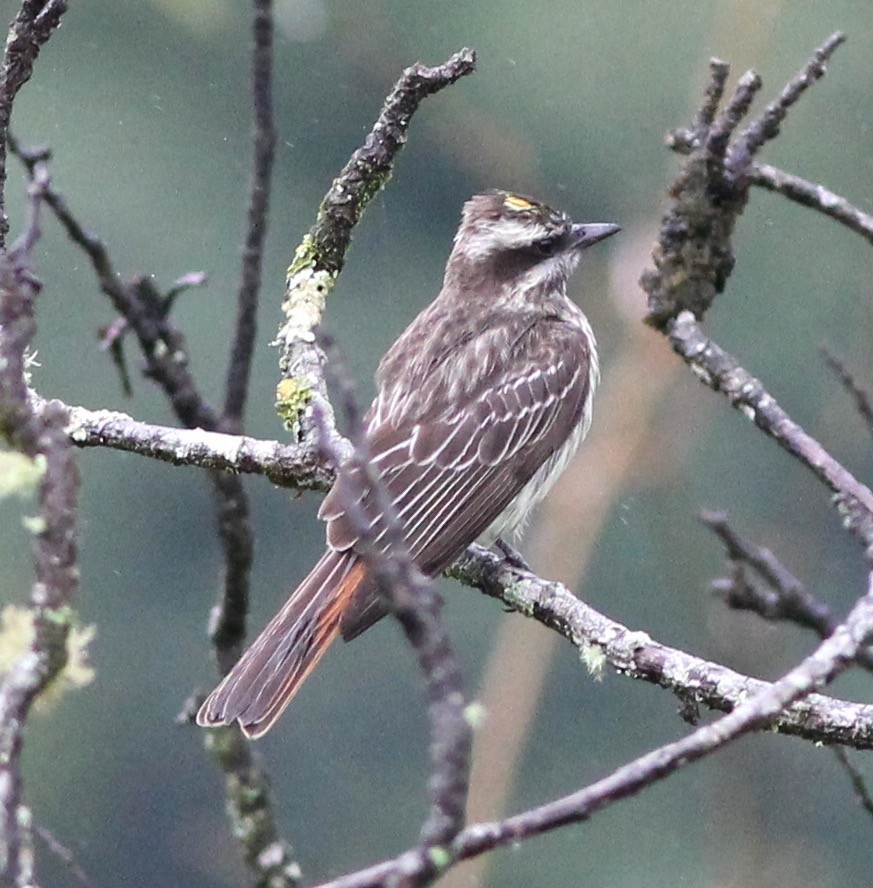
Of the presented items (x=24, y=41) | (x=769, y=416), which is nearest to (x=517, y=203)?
(x=24, y=41)

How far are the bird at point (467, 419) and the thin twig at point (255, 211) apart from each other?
0.71 meters

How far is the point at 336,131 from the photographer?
15.3 metres

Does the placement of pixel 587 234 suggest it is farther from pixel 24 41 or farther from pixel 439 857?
pixel 439 857

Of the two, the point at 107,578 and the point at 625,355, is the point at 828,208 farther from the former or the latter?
the point at 107,578

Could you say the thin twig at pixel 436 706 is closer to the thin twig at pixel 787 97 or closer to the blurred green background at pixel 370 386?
the thin twig at pixel 787 97

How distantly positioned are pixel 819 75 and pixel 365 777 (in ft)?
32.5

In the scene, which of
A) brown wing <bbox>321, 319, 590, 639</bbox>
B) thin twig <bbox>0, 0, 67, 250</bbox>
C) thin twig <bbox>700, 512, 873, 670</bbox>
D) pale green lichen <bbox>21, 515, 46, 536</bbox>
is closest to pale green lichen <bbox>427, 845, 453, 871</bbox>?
pale green lichen <bbox>21, 515, 46, 536</bbox>

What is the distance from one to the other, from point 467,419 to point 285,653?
123 centimetres

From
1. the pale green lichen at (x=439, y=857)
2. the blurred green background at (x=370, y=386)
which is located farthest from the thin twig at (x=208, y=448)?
the blurred green background at (x=370, y=386)

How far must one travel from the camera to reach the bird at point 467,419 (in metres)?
4.54

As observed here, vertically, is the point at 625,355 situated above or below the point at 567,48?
below

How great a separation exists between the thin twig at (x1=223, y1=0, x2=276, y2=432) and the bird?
705 millimetres

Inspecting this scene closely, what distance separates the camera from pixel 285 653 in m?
4.45

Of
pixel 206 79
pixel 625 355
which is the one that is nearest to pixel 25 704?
pixel 625 355
